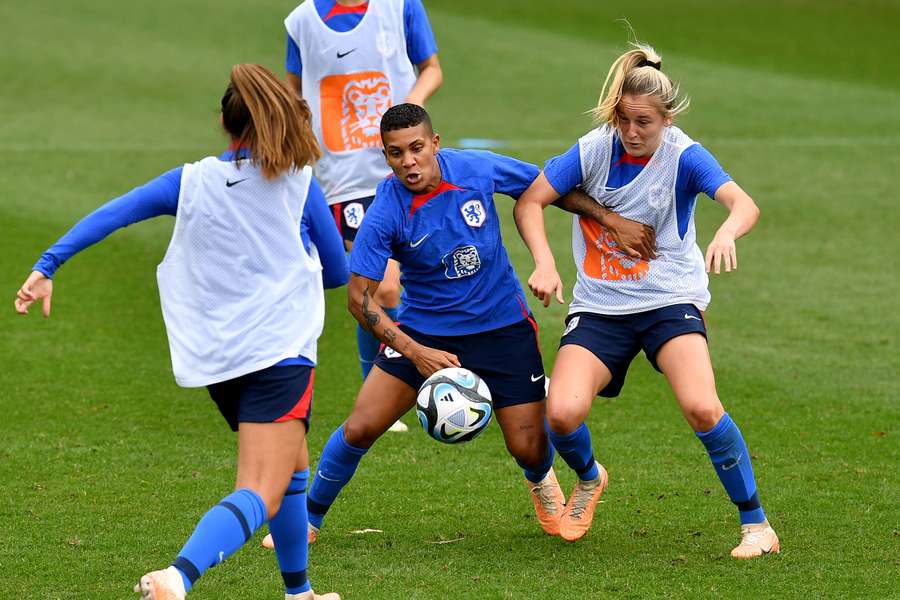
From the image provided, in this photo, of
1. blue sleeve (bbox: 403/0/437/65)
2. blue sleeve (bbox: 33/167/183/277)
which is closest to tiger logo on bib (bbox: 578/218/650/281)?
blue sleeve (bbox: 33/167/183/277)

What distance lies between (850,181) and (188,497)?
37.0 feet

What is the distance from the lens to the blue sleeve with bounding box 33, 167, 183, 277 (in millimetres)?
4488

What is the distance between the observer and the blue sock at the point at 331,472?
5764mm

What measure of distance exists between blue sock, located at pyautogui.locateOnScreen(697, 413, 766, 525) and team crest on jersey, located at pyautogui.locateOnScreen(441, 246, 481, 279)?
1183 millimetres

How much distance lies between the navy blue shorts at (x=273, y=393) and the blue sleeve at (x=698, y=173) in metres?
2.01

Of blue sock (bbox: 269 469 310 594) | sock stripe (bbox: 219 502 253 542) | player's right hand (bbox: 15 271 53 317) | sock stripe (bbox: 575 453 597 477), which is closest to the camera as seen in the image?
sock stripe (bbox: 219 502 253 542)

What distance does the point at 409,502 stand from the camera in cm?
641

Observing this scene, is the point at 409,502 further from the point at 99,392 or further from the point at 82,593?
the point at 99,392

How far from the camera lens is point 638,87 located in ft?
18.3

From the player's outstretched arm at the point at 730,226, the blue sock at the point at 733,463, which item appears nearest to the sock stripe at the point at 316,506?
the blue sock at the point at 733,463

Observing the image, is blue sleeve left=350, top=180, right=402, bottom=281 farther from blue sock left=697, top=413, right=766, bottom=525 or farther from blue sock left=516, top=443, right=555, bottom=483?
blue sock left=697, top=413, right=766, bottom=525

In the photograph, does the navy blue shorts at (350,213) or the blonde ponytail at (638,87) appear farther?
the navy blue shorts at (350,213)

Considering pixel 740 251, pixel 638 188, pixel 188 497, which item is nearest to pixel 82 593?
pixel 188 497

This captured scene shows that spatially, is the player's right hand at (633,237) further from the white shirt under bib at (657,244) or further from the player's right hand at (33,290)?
the player's right hand at (33,290)
